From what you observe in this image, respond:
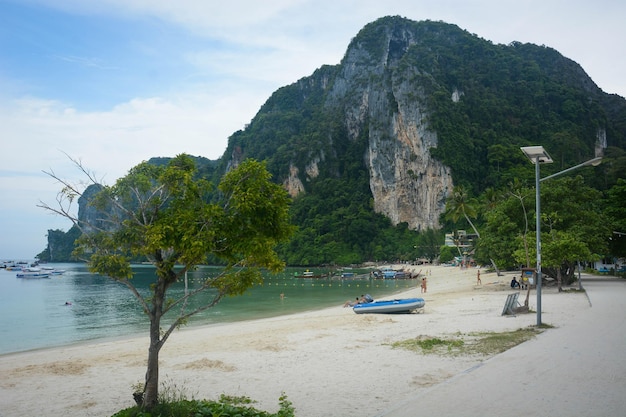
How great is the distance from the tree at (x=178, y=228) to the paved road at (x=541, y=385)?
3.13m

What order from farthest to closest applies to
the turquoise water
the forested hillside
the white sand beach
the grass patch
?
the forested hillside < the turquoise water < the grass patch < the white sand beach

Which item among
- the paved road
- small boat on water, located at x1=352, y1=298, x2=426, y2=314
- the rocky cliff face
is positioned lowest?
small boat on water, located at x1=352, y1=298, x2=426, y2=314

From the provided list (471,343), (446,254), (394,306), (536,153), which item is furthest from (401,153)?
(471,343)

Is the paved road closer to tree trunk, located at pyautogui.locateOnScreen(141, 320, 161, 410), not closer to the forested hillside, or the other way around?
tree trunk, located at pyautogui.locateOnScreen(141, 320, 161, 410)

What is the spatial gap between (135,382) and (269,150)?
15824 centimetres

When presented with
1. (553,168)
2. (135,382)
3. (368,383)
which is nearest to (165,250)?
(368,383)

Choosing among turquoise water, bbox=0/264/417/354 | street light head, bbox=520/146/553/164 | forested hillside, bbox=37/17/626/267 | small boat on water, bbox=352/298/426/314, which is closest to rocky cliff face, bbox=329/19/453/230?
forested hillside, bbox=37/17/626/267

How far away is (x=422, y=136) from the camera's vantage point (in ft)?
374

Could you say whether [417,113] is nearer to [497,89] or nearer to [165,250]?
[497,89]

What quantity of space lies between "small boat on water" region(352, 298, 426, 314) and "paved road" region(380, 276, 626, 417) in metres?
11.0

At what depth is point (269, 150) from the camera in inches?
6575

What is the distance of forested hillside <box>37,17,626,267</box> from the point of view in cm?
11025

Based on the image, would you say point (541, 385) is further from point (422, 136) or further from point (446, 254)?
point (422, 136)

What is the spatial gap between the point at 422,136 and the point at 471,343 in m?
106
